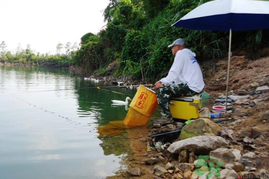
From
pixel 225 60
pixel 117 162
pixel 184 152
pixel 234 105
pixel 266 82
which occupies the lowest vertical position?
pixel 117 162

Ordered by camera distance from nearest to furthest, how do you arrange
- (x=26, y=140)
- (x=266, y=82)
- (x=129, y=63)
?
(x=26, y=140)
(x=266, y=82)
(x=129, y=63)

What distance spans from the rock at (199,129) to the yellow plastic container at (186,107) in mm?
595

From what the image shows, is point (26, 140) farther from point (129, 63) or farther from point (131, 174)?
point (129, 63)

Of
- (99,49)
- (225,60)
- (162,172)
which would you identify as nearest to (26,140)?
(162,172)

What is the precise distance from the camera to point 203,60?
11023mm

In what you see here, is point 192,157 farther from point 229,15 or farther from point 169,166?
point 229,15

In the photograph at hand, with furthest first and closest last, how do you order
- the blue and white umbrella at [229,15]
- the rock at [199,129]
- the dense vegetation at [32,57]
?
the dense vegetation at [32,57], the blue and white umbrella at [229,15], the rock at [199,129]

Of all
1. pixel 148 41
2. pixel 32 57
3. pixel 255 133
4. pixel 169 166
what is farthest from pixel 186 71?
pixel 32 57

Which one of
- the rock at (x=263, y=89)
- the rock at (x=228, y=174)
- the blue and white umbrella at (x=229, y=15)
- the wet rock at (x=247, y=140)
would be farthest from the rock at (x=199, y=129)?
the rock at (x=263, y=89)

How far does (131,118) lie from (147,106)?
47cm

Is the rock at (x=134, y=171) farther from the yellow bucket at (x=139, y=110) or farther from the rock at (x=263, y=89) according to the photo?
the rock at (x=263, y=89)

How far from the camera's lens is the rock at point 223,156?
2.69 metres

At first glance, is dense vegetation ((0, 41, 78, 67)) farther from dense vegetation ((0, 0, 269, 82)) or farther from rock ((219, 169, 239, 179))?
rock ((219, 169, 239, 179))

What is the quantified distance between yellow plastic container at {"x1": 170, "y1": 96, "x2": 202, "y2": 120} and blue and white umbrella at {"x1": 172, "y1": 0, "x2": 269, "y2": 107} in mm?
1350
